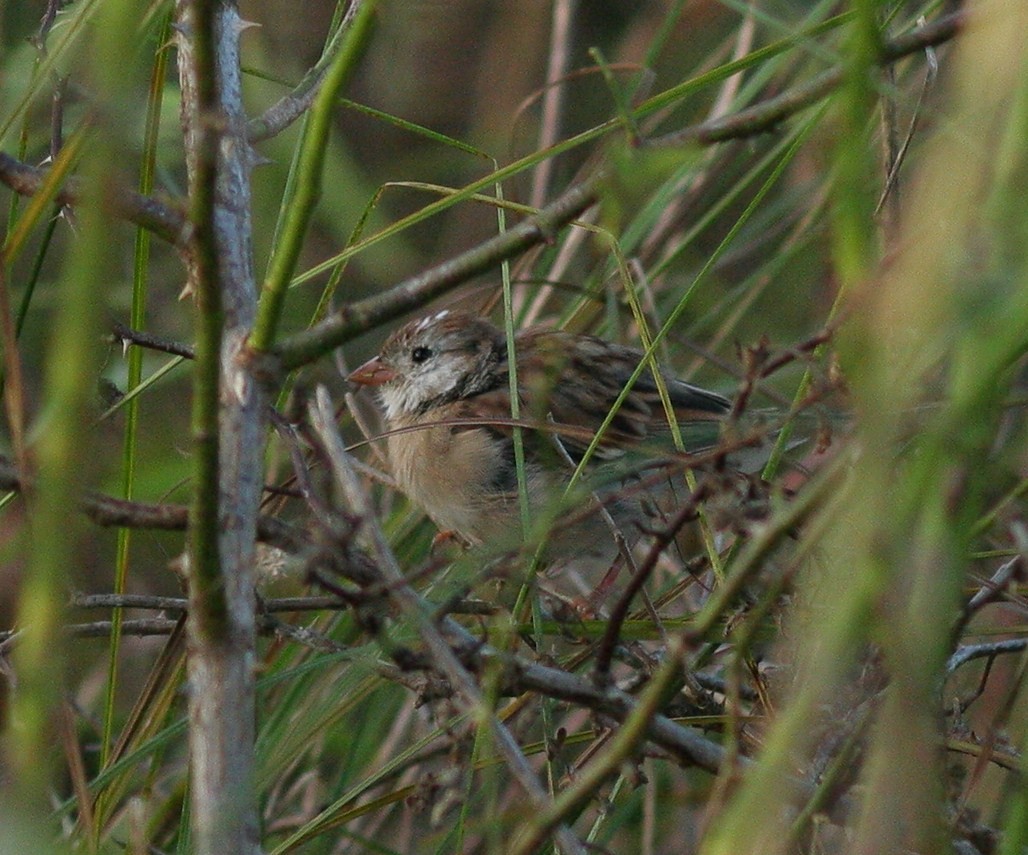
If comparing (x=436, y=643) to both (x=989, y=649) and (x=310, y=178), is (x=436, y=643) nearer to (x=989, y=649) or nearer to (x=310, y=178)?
(x=310, y=178)

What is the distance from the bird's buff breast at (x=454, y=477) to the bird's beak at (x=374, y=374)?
448 mm

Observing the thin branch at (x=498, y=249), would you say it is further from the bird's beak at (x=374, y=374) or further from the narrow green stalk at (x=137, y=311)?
the bird's beak at (x=374, y=374)

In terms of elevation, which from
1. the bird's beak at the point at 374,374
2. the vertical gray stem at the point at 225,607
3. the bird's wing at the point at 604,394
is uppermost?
the bird's wing at the point at 604,394

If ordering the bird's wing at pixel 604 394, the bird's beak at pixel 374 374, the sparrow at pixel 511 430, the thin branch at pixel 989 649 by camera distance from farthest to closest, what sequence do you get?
the bird's beak at pixel 374 374 → the bird's wing at pixel 604 394 → the sparrow at pixel 511 430 → the thin branch at pixel 989 649

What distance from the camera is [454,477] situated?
Answer: 370cm

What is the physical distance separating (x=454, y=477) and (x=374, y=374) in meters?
0.73

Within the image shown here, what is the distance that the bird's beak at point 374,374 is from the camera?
168 inches

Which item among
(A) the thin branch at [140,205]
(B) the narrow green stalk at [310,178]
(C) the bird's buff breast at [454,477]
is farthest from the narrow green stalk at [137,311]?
(C) the bird's buff breast at [454,477]

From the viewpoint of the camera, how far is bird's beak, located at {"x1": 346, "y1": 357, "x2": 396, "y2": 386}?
4277 millimetres

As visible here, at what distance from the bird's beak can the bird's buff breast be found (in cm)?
45

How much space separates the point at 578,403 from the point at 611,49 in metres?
3.13

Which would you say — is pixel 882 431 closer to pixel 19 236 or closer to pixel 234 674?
pixel 234 674

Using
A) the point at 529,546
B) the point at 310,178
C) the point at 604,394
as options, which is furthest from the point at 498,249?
the point at 604,394

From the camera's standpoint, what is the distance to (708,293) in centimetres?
504
